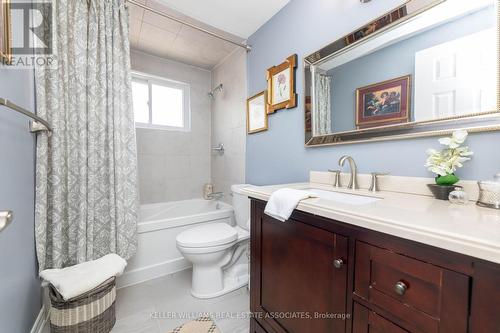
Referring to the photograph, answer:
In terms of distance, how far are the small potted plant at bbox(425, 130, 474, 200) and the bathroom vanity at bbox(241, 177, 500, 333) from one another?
7 cm

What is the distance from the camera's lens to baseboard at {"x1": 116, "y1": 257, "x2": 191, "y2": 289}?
1.72m

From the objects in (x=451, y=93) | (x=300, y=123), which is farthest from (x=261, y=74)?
(x=451, y=93)

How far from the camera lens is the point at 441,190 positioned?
2.65ft

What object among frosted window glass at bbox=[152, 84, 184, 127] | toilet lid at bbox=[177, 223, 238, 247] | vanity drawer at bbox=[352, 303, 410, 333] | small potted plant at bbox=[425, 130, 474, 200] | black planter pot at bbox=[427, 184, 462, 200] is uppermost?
frosted window glass at bbox=[152, 84, 184, 127]

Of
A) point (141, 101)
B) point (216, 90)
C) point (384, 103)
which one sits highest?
point (216, 90)

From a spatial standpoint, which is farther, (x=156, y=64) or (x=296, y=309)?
(x=156, y=64)

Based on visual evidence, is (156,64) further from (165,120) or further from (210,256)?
(210,256)

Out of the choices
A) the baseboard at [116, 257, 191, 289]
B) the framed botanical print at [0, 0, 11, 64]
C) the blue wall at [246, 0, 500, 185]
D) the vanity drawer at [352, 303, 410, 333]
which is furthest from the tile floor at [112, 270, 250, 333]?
the framed botanical print at [0, 0, 11, 64]

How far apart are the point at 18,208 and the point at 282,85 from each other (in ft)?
5.87

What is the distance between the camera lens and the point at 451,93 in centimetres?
86

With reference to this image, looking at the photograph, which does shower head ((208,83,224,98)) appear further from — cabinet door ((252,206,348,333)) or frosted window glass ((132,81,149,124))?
cabinet door ((252,206,348,333))

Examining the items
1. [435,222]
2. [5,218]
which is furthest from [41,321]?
[435,222]

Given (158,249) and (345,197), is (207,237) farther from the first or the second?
(345,197)

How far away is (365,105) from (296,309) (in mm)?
1087
